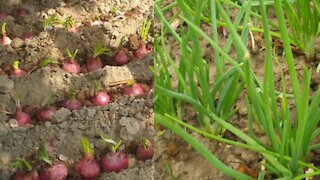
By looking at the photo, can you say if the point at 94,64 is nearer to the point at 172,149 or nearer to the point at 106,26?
the point at 106,26

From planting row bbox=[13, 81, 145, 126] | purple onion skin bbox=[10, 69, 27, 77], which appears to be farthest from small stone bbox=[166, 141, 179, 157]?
purple onion skin bbox=[10, 69, 27, 77]

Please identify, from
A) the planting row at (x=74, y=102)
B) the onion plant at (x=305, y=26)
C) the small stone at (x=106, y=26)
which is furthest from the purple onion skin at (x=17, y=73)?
the onion plant at (x=305, y=26)

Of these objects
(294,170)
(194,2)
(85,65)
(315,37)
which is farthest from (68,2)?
(294,170)

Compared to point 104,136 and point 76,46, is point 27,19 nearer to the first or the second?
point 76,46

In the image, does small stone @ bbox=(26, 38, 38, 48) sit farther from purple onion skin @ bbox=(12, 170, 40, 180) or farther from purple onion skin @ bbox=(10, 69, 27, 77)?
purple onion skin @ bbox=(12, 170, 40, 180)

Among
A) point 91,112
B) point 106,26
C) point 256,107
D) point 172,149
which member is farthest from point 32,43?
point 256,107
